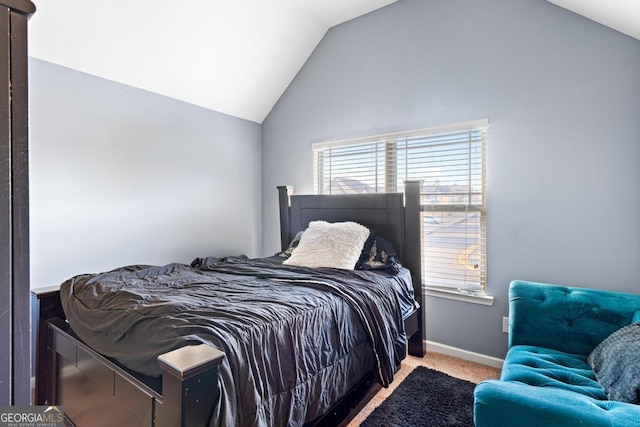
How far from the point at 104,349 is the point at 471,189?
256 centimetres

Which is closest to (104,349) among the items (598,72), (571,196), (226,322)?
(226,322)

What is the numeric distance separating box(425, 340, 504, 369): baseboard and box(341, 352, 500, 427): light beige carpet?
0.03 meters

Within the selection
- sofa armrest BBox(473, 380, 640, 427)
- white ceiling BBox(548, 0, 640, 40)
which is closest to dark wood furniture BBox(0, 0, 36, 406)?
sofa armrest BBox(473, 380, 640, 427)

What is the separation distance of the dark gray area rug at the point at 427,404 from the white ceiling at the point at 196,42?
2977 millimetres

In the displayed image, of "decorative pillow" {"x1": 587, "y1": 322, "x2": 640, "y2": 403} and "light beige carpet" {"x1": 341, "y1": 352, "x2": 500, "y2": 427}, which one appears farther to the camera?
"light beige carpet" {"x1": 341, "y1": 352, "x2": 500, "y2": 427}

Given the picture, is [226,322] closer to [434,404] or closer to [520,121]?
[434,404]

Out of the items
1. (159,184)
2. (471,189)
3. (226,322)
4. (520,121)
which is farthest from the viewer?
(159,184)

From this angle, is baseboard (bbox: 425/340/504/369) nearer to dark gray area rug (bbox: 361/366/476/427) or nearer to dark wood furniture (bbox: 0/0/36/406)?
dark gray area rug (bbox: 361/366/476/427)

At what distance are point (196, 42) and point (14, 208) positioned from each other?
8.97 ft

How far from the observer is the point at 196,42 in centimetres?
283

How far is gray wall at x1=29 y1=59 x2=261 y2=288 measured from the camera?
7.74 feet

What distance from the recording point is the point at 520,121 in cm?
244

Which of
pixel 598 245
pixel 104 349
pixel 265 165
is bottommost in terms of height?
pixel 104 349

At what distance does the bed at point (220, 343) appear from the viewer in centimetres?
113
